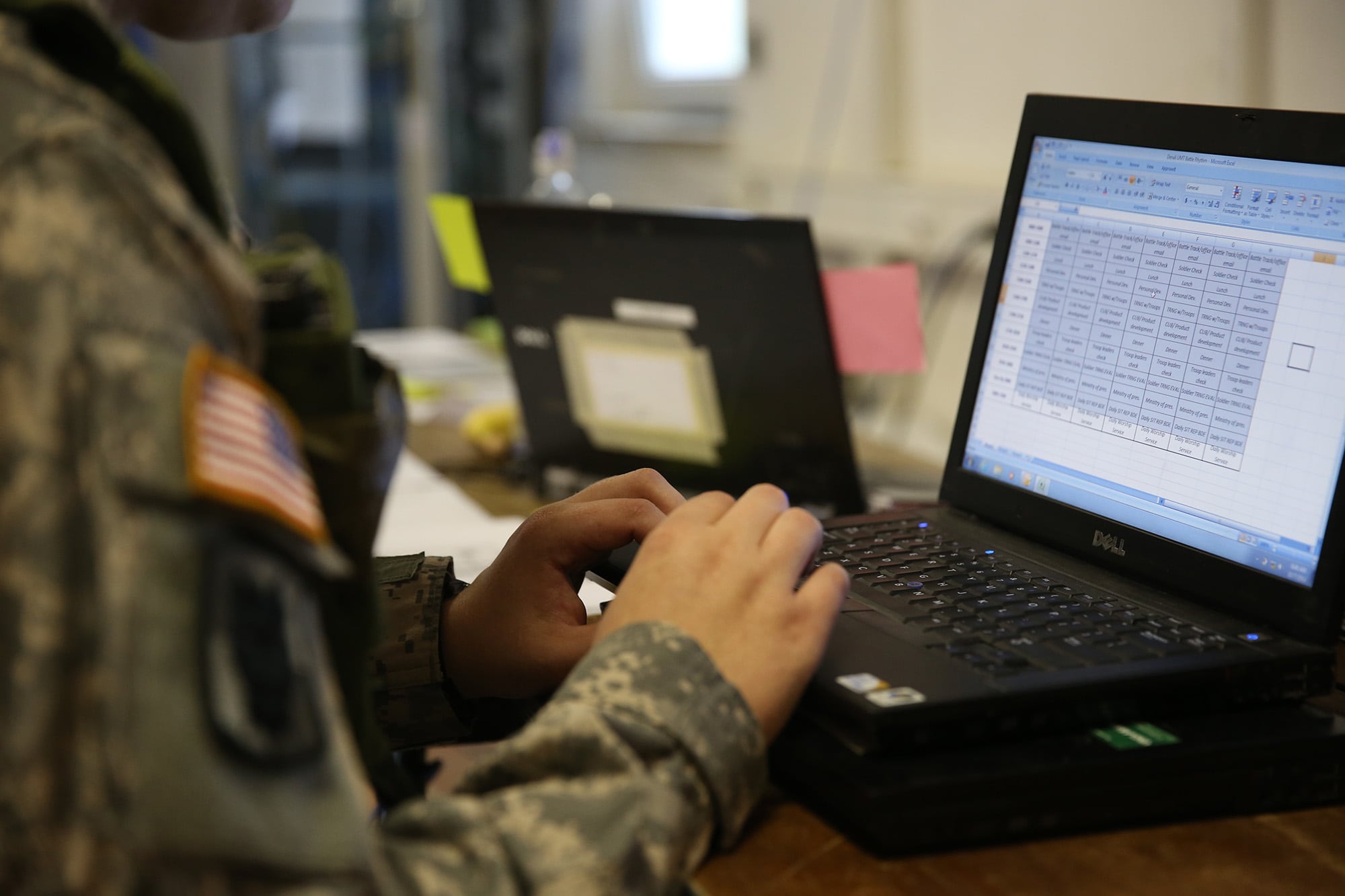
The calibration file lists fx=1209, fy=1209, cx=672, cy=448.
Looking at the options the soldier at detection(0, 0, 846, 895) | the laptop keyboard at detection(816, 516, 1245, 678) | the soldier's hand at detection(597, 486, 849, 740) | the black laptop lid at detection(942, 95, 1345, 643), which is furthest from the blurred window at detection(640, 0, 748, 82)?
the soldier at detection(0, 0, 846, 895)

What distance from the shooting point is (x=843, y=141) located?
188cm

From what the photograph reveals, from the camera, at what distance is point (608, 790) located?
46 cm

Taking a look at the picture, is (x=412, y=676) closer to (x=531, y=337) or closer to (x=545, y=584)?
(x=545, y=584)

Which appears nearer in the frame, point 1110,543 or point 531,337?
point 1110,543

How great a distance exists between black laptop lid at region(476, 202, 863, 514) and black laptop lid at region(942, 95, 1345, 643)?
1.06 feet

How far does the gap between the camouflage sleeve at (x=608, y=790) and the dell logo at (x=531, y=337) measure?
0.80 m

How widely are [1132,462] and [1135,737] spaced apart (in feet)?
0.64

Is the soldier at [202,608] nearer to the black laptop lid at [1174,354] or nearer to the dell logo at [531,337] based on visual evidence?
the black laptop lid at [1174,354]

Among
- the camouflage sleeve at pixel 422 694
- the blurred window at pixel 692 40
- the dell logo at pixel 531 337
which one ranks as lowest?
the camouflage sleeve at pixel 422 694

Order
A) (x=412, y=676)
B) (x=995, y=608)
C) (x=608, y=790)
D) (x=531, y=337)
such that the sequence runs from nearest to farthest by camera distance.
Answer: (x=608, y=790), (x=995, y=608), (x=412, y=676), (x=531, y=337)

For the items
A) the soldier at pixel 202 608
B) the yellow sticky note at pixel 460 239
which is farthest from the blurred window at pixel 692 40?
the soldier at pixel 202 608

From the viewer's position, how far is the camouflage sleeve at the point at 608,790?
1.44 ft

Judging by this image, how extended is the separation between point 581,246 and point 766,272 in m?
0.22

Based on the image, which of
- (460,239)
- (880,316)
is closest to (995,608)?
(880,316)
